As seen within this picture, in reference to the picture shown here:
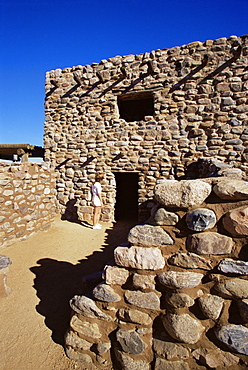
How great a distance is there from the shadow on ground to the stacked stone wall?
267 centimetres

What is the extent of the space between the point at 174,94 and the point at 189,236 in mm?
5333

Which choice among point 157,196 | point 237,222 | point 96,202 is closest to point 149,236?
point 157,196

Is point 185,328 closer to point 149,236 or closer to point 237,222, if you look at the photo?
point 149,236

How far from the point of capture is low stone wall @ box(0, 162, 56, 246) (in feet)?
15.6

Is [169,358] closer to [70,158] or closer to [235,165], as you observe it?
[235,165]

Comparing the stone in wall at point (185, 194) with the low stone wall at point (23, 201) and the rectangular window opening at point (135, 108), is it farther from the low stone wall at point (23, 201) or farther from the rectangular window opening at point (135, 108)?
the rectangular window opening at point (135, 108)

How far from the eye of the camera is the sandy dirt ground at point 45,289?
2.14 meters

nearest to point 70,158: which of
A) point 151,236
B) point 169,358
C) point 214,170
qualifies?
point 214,170

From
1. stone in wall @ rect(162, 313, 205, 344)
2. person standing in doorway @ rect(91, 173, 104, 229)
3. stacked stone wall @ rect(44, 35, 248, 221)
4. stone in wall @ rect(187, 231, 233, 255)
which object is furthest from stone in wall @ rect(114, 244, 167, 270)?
stacked stone wall @ rect(44, 35, 248, 221)

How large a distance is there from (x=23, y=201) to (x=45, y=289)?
2.73 meters

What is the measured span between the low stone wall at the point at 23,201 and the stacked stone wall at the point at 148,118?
1.02 metres

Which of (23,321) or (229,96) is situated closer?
(23,321)

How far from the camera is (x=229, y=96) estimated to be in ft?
18.6

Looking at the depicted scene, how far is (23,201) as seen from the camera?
17.2 ft
